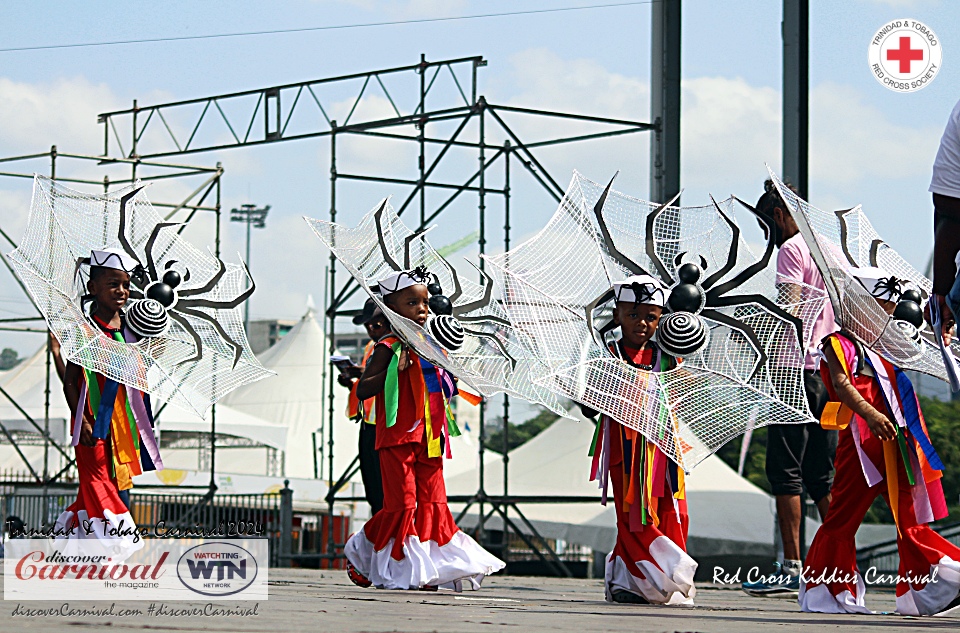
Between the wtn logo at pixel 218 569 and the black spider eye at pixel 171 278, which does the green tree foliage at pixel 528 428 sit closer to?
the black spider eye at pixel 171 278

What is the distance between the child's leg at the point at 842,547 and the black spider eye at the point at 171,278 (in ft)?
14.2

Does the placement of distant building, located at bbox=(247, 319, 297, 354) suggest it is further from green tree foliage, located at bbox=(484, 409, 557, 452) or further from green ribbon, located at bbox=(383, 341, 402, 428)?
green ribbon, located at bbox=(383, 341, 402, 428)

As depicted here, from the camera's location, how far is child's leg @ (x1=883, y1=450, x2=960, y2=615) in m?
5.46

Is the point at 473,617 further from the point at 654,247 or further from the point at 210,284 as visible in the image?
the point at 210,284

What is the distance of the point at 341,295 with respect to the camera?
47.8ft

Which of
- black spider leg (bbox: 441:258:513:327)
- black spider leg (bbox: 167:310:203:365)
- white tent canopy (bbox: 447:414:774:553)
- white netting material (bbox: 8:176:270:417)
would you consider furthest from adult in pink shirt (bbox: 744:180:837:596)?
white tent canopy (bbox: 447:414:774:553)

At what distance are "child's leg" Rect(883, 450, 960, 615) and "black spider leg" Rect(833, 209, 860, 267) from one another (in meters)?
1.15

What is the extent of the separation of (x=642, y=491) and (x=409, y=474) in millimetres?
1467

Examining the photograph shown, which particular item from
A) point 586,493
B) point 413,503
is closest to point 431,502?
point 413,503

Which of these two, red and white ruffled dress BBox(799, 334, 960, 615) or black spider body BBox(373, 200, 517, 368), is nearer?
red and white ruffled dress BBox(799, 334, 960, 615)

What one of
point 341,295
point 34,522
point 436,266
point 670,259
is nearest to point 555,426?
point 341,295

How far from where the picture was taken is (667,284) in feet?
21.7

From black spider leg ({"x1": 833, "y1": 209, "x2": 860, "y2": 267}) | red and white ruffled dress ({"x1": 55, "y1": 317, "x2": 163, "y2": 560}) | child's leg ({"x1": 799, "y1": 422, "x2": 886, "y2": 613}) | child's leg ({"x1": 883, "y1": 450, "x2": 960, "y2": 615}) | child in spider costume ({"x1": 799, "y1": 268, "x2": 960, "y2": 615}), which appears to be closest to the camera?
child's leg ({"x1": 883, "y1": 450, "x2": 960, "y2": 615})

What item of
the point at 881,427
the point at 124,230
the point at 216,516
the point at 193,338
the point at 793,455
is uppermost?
the point at 124,230
